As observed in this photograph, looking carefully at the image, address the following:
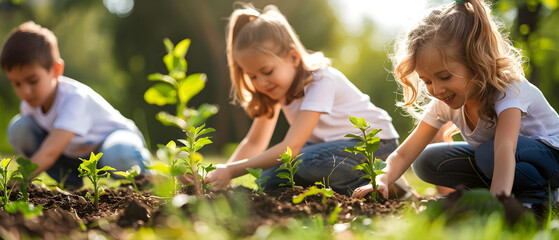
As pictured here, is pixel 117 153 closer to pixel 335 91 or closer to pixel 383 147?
pixel 335 91

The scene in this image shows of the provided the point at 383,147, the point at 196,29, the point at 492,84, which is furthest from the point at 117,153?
the point at 196,29

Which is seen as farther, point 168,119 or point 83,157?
point 83,157

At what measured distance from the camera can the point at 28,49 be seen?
332 cm

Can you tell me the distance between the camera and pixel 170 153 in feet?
4.86

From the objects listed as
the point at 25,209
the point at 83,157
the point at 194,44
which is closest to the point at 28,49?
the point at 83,157

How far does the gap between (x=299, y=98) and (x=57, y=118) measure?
1.70m

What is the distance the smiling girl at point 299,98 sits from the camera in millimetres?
2848

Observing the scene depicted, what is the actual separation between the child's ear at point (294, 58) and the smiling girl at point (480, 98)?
2.49ft

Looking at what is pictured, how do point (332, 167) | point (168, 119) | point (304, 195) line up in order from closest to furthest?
point (168, 119) < point (304, 195) < point (332, 167)

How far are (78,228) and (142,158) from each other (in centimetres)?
202

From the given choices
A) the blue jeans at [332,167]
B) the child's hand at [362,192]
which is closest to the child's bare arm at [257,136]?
the blue jeans at [332,167]

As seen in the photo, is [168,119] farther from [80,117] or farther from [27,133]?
[27,133]

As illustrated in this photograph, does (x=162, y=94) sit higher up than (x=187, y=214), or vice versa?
(x=162, y=94)

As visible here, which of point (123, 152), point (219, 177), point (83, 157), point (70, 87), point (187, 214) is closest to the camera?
point (187, 214)
